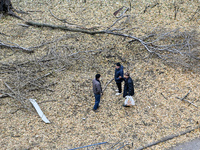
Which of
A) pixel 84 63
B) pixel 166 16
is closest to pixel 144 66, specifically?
pixel 84 63

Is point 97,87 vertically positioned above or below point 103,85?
above

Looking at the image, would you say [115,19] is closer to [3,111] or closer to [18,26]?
[18,26]

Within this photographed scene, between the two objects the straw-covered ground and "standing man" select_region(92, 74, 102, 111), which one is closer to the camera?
the straw-covered ground

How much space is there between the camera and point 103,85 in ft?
28.3

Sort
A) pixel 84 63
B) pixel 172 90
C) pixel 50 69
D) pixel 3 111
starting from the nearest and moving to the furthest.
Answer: pixel 3 111
pixel 172 90
pixel 50 69
pixel 84 63

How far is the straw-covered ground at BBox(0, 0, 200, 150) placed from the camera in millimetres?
6551

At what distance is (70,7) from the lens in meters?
12.9

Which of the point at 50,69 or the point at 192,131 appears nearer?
the point at 192,131

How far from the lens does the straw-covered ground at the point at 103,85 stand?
655 centimetres

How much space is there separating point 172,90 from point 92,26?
223 inches

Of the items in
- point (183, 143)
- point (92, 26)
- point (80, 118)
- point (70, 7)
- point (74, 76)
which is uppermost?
point (70, 7)

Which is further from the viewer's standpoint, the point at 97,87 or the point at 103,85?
the point at 103,85

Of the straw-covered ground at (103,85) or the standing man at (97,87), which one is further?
the standing man at (97,87)

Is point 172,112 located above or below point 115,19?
below
